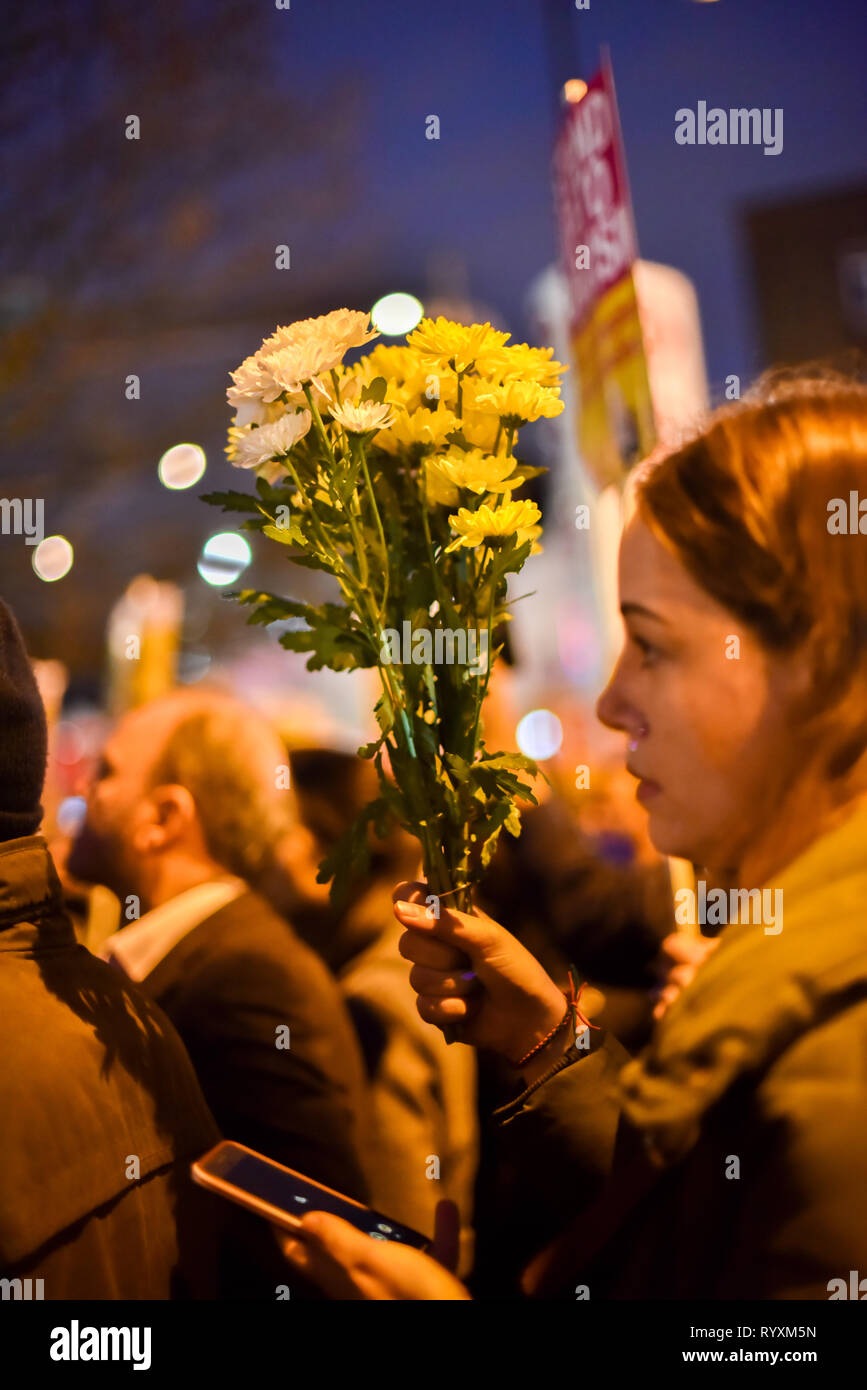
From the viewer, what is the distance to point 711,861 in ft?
3.70

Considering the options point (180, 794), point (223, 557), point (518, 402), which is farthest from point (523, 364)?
point (180, 794)

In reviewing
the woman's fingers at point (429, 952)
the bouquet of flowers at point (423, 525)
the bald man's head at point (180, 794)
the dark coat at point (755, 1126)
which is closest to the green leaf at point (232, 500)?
the bouquet of flowers at point (423, 525)

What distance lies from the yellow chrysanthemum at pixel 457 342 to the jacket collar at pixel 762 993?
2.30 feet

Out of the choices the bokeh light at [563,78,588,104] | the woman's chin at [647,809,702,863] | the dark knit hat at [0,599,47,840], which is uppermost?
the bokeh light at [563,78,588,104]

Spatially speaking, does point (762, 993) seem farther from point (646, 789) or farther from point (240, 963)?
point (240, 963)

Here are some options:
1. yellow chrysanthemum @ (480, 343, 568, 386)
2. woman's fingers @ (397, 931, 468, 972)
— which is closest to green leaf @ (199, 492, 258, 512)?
yellow chrysanthemum @ (480, 343, 568, 386)

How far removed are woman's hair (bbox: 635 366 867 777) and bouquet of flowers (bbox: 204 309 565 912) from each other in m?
0.21

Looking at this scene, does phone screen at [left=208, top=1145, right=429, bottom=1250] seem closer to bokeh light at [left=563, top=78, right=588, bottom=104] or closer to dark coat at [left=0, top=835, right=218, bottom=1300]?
dark coat at [left=0, top=835, right=218, bottom=1300]

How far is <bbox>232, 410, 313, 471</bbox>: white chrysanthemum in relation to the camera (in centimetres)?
122

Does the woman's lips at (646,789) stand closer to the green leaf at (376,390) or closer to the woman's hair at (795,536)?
the woman's hair at (795,536)

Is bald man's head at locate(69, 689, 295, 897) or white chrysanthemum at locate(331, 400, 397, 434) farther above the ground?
white chrysanthemum at locate(331, 400, 397, 434)

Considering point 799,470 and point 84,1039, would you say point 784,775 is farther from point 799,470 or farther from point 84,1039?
point 84,1039
